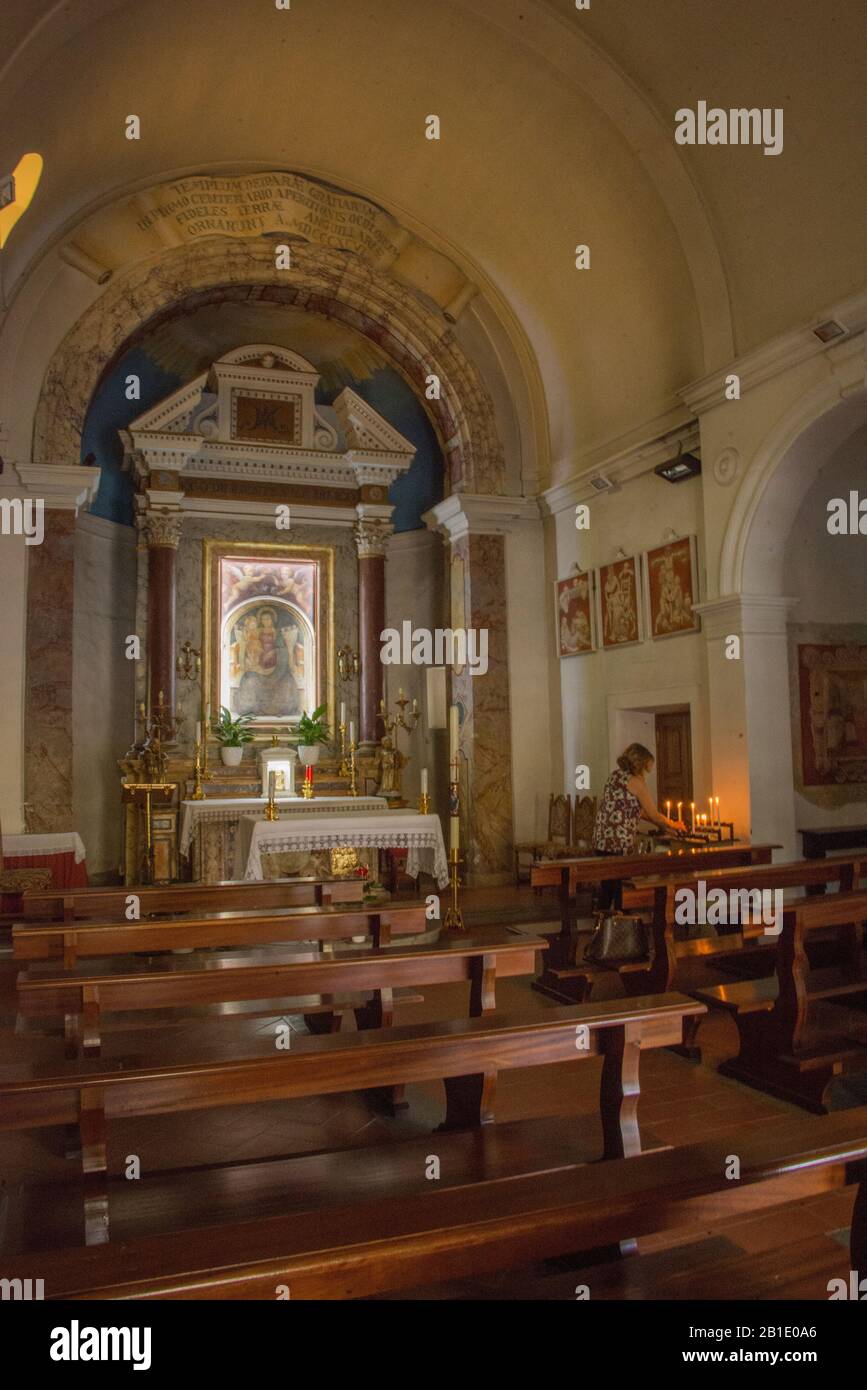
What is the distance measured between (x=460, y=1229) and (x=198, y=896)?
3729 millimetres

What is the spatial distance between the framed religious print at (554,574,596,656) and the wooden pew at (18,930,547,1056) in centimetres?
701

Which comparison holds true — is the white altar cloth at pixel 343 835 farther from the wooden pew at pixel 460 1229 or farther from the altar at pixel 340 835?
the wooden pew at pixel 460 1229

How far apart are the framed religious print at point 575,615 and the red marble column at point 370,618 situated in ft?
7.98

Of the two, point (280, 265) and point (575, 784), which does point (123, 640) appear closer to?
point (280, 265)

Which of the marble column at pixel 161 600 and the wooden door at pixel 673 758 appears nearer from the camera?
the wooden door at pixel 673 758

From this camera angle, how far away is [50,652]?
9.64 metres

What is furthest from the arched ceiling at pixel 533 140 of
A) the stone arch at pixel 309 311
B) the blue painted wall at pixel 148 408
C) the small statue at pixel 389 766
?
the small statue at pixel 389 766

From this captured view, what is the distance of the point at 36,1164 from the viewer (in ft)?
12.4

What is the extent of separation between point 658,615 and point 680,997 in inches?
267

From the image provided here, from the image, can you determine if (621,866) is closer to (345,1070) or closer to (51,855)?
(345,1070)

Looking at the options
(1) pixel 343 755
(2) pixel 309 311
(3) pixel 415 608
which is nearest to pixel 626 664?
(1) pixel 343 755

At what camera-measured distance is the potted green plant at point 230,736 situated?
11.5 metres

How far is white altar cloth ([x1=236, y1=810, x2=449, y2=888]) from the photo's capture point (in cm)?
812

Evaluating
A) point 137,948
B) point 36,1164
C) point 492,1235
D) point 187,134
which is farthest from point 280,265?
point 492,1235
